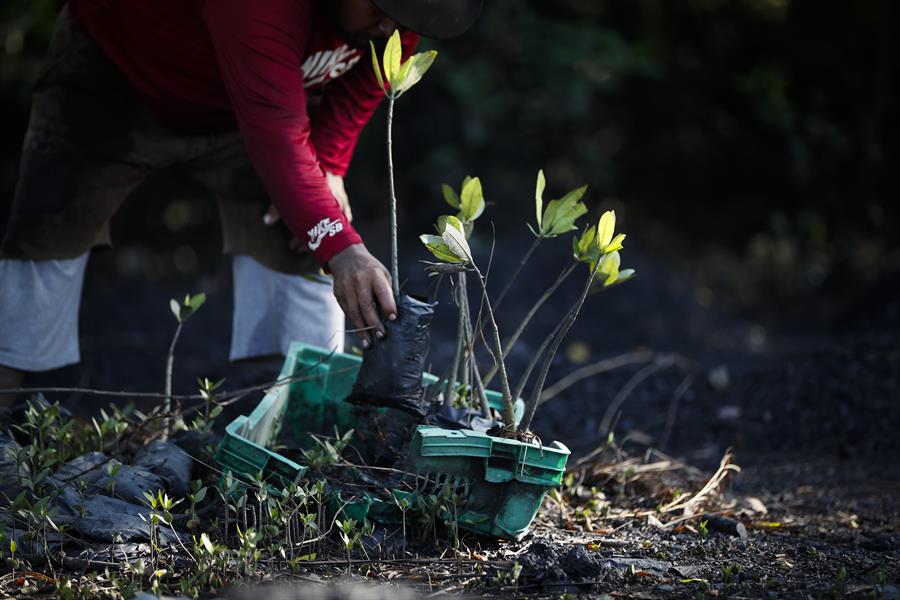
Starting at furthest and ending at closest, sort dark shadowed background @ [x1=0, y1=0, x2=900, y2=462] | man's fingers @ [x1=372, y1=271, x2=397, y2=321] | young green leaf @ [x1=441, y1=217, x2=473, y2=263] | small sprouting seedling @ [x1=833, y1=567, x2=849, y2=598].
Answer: dark shadowed background @ [x1=0, y1=0, x2=900, y2=462]
man's fingers @ [x1=372, y1=271, x2=397, y2=321]
young green leaf @ [x1=441, y1=217, x2=473, y2=263]
small sprouting seedling @ [x1=833, y1=567, x2=849, y2=598]

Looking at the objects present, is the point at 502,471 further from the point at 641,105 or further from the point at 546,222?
→ the point at 641,105

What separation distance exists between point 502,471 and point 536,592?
27cm

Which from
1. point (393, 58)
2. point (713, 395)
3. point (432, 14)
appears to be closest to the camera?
point (393, 58)

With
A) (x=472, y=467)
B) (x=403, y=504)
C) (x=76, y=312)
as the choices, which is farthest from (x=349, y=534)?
(x=76, y=312)

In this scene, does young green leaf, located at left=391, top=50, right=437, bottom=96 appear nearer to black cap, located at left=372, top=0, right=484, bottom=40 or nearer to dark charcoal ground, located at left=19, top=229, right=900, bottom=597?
black cap, located at left=372, top=0, right=484, bottom=40

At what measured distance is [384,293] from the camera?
7.16ft

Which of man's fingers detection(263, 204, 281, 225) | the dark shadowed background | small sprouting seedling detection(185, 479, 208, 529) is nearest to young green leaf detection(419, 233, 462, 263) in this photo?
small sprouting seedling detection(185, 479, 208, 529)

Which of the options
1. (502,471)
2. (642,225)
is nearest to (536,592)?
(502,471)

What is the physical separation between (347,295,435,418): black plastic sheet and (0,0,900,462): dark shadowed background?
2676 mm

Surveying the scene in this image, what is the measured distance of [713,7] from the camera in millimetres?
6973

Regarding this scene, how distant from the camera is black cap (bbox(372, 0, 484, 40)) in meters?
2.31

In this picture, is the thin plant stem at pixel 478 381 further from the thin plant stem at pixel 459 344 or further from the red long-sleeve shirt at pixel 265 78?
the red long-sleeve shirt at pixel 265 78

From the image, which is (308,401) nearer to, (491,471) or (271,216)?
(271,216)

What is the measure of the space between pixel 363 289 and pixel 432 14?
726mm
